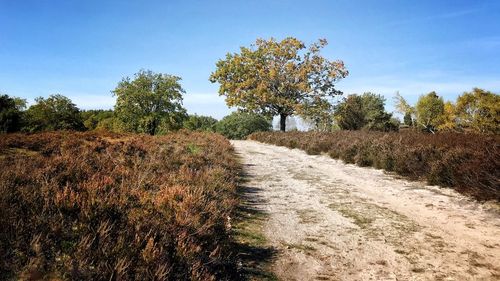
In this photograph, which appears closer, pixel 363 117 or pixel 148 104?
pixel 148 104

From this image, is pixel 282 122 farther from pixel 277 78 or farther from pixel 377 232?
pixel 377 232

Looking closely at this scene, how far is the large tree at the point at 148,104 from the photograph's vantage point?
4472cm

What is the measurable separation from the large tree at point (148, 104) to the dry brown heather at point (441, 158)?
32.8 metres

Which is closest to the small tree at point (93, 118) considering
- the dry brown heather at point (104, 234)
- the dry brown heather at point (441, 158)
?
the dry brown heather at point (441, 158)

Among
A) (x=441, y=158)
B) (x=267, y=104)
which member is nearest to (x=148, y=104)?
(x=267, y=104)

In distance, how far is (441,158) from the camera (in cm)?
1026

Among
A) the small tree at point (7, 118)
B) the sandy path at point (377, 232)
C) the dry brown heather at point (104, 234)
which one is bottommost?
the sandy path at point (377, 232)

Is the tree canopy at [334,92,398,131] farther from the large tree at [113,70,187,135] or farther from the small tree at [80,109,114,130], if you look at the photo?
the small tree at [80,109,114,130]

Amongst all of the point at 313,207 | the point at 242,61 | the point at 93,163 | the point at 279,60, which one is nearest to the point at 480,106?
the point at 279,60

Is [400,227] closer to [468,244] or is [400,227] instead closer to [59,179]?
[468,244]

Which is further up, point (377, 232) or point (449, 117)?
point (449, 117)

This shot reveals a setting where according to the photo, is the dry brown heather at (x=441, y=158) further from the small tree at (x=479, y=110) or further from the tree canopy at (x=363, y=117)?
the tree canopy at (x=363, y=117)

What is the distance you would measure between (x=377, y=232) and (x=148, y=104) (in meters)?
43.8

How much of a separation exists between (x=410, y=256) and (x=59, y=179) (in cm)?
573
